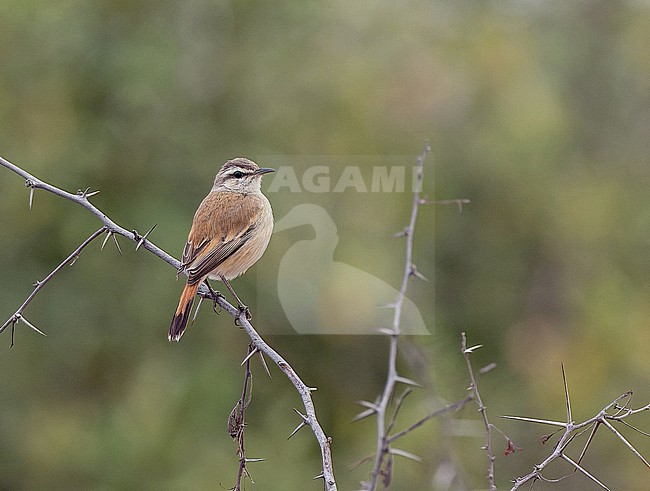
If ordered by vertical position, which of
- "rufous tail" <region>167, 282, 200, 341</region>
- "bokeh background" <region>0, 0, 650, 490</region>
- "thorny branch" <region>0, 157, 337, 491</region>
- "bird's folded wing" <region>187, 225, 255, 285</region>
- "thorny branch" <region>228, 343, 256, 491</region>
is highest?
"thorny branch" <region>0, 157, 337, 491</region>

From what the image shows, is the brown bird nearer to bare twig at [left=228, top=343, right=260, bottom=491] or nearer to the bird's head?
the bird's head

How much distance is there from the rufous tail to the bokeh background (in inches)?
163

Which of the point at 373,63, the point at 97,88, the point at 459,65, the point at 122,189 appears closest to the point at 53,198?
the point at 122,189

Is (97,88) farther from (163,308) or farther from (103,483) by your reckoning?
(103,483)

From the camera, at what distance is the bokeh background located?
8617mm

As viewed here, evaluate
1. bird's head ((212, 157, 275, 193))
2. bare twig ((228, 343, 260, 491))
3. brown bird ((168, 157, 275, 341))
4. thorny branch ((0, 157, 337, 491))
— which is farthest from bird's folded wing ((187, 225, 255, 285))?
bare twig ((228, 343, 260, 491))

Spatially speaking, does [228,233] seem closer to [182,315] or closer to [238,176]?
[238,176]

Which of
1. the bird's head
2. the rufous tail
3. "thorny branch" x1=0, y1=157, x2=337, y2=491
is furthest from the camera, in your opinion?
the bird's head

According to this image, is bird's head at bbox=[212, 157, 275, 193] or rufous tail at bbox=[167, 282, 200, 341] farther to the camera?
bird's head at bbox=[212, 157, 275, 193]

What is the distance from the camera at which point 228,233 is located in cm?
448

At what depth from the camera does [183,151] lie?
9.61 m

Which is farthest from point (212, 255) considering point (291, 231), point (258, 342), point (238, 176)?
point (291, 231)

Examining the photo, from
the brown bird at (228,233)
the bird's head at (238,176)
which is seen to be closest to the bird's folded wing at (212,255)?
the brown bird at (228,233)

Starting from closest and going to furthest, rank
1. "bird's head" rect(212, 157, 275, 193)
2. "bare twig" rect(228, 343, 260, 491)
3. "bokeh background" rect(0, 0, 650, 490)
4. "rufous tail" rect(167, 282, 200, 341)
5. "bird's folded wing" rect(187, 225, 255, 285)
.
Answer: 1. "bare twig" rect(228, 343, 260, 491)
2. "rufous tail" rect(167, 282, 200, 341)
3. "bird's folded wing" rect(187, 225, 255, 285)
4. "bird's head" rect(212, 157, 275, 193)
5. "bokeh background" rect(0, 0, 650, 490)
